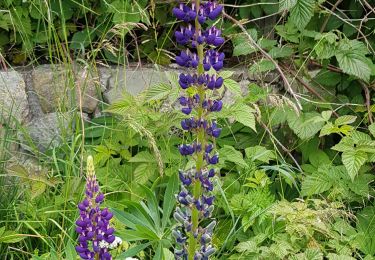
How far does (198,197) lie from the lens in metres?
2.04

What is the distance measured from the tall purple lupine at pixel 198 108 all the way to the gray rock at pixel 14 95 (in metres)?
2.15

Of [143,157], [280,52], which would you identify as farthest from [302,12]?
[143,157]

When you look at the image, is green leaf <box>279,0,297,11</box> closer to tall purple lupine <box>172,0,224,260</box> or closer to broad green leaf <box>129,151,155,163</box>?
broad green leaf <box>129,151,155,163</box>

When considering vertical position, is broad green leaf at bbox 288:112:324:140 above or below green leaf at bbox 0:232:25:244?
above

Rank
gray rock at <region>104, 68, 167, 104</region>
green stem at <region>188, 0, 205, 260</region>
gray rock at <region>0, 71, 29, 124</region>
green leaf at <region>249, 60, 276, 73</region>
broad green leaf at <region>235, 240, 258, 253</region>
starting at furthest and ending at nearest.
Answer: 1. gray rock at <region>104, 68, 167, 104</region>
2. gray rock at <region>0, 71, 29, 124</region>
3. green leaf at <region>249, 60, 276, 73</region>
4. broad green leaf at <region>235, 240, 258, 253</region>
5. green stem at <region>188, 0, 205, 260</region>

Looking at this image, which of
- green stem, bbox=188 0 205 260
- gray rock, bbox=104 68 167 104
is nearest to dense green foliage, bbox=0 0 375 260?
gray rock, bbox=104 68 167 104

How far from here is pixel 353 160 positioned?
3328mm

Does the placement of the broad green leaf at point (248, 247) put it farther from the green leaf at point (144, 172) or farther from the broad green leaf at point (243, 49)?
the broad green leaf at point (243, 49)

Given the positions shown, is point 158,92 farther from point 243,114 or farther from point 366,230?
point 366,230

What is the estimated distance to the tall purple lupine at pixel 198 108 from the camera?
75.7 inches

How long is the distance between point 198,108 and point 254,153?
5.38 feet

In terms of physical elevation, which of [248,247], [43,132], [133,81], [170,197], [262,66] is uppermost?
[170,197]

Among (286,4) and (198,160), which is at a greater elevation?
(198,160)

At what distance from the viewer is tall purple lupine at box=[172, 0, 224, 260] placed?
1923 mm
